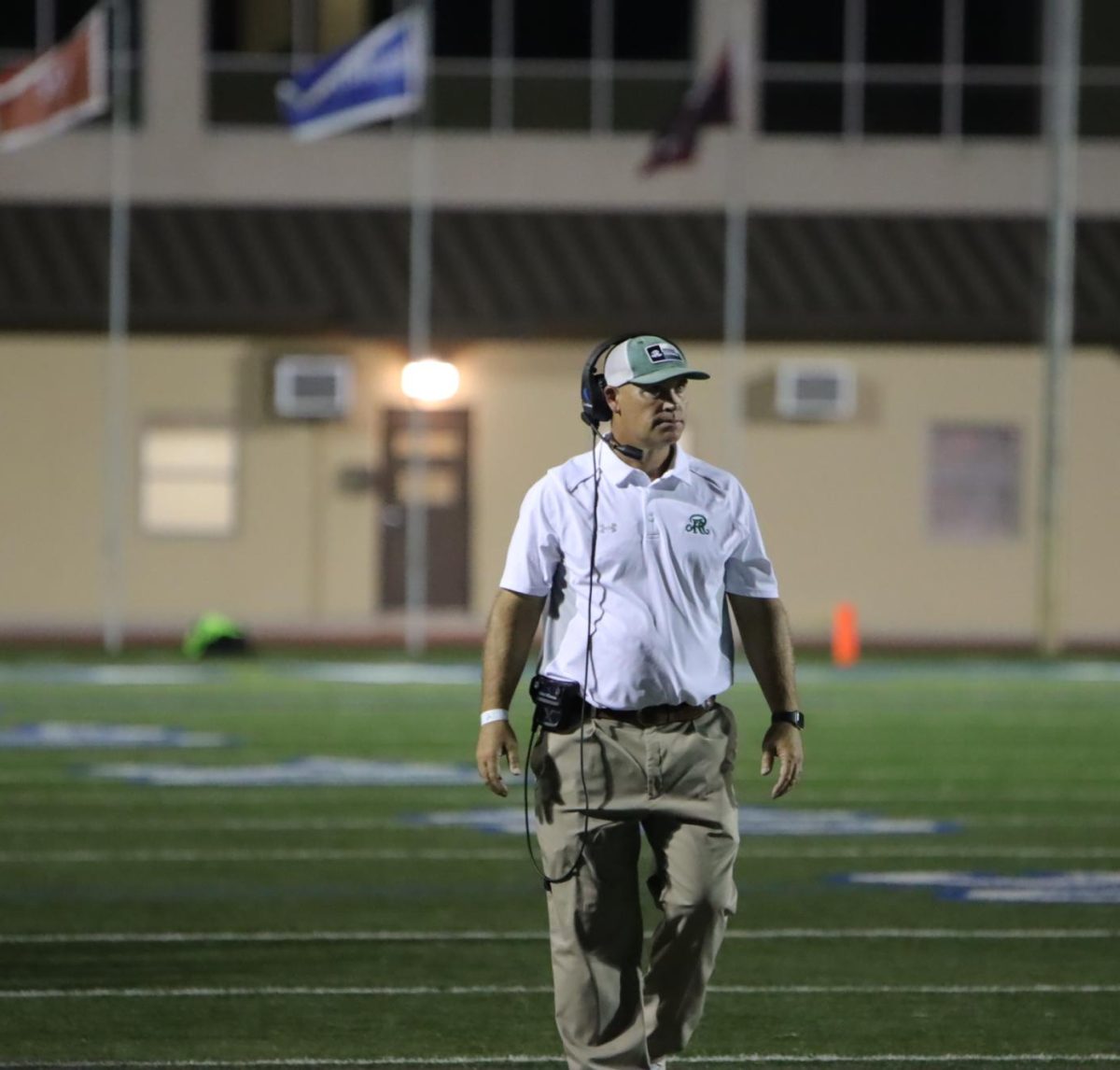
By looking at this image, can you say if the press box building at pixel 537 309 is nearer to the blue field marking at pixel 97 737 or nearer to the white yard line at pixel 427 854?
the blue field marking at pixel 97 737

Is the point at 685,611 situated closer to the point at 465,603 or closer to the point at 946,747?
the point at 946,747

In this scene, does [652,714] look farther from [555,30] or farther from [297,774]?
[555,30]

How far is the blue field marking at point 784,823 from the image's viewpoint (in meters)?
14.1

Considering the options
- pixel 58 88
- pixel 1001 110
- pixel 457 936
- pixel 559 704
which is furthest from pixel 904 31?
pixel 559 704

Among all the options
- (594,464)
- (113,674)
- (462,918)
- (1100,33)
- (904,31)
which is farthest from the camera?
(1100,33)

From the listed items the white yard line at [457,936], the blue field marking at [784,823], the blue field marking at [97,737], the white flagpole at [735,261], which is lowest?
the blue field marking at [97,737]

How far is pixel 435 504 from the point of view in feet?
109

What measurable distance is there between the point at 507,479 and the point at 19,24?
7.61 m

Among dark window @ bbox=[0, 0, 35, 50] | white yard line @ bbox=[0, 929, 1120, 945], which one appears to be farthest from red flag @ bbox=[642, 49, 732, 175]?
white yard line @ bbox=[0, 929, 1120, 945]

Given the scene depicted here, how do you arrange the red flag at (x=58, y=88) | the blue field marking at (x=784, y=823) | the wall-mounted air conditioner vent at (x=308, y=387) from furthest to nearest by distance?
the wall-mounted air conditioner vent at (x=308, y=387), the red flag at (x=58, y=88), the blue field marking at (x=784, y=823)

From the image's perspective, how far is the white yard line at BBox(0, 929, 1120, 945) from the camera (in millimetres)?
10453

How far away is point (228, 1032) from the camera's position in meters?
8.57

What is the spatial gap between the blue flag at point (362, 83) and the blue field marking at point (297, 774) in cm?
1155

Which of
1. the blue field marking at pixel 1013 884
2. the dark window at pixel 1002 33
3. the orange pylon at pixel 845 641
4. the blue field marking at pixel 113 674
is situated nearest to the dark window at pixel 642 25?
the dark window at pixel 1002 33
